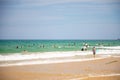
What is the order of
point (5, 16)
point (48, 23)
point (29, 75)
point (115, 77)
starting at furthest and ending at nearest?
point (48, 23)
point (5, 16)
point (29, 75)
point (115, 77)

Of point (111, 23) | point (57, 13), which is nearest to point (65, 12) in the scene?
point (57, 13)

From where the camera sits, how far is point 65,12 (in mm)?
5254

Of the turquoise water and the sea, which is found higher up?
the turquoise water

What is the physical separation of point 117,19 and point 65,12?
42.4 inches

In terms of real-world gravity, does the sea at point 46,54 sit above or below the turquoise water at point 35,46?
below

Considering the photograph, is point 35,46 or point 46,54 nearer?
point 46,54

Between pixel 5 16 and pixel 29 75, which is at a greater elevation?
pixel 5 16

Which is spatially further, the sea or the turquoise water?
the turquoise water

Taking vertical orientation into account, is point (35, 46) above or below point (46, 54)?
above

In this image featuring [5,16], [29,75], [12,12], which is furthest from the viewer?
[12,12]

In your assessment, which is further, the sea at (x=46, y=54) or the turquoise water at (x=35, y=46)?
the turquoise water at (x=35, y=46)

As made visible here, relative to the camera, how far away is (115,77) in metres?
4.07

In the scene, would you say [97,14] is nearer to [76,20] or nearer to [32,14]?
[76,20]

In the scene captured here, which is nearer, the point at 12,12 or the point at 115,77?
the point at 115,77
